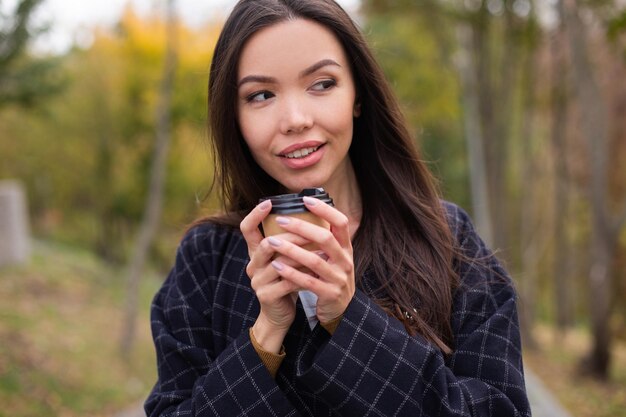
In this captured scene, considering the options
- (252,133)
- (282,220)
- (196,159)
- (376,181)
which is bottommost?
(282,220)

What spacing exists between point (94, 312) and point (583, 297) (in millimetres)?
20013

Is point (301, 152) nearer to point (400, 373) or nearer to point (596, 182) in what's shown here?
point (400, 373)

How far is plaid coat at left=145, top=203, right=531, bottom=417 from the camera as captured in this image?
1.59m

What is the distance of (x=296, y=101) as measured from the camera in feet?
5.66

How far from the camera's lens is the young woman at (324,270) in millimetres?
1585

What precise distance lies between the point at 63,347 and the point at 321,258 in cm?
986

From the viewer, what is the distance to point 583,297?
1065 inches

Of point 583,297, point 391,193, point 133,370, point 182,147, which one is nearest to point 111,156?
point 182,147

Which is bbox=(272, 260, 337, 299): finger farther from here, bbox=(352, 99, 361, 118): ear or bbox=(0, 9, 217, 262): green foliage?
bbox=(0, 9, 217, 262): green foliage

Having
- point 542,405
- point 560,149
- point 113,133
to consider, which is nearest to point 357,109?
point 542,405

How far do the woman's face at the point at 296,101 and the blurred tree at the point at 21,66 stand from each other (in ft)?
22.9

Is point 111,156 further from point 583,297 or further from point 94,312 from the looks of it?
point 583,297

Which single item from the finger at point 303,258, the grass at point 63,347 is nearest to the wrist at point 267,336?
the finger at point 303,258

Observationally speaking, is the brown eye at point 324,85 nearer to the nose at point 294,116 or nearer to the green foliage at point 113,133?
the nose at point 294,116
